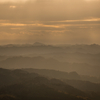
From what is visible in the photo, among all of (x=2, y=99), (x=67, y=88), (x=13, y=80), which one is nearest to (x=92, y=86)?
(x=67, y=88)

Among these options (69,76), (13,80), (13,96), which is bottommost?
(69,76)

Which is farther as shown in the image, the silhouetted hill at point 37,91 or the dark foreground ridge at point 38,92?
the silhouetted hill at point 37,91

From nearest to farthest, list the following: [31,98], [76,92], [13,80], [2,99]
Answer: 1. [2,99]
2. [31,98]
3. [76,92]
4. [13,80]

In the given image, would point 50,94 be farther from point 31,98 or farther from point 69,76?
point 69,76

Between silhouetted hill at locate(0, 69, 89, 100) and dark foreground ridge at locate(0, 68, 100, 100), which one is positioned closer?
dark foreground ridge at locate(0, 68, 100, 100)

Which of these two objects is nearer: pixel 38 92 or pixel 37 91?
pixel 38 92

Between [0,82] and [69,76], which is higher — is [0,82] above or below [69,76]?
above

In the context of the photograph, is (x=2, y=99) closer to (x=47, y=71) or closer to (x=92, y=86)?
(x=92, y=86)

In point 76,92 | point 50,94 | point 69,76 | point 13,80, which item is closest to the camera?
point 50,94

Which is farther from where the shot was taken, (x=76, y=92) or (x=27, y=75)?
(x=27, y=75)

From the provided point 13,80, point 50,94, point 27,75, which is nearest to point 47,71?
point 27,75
